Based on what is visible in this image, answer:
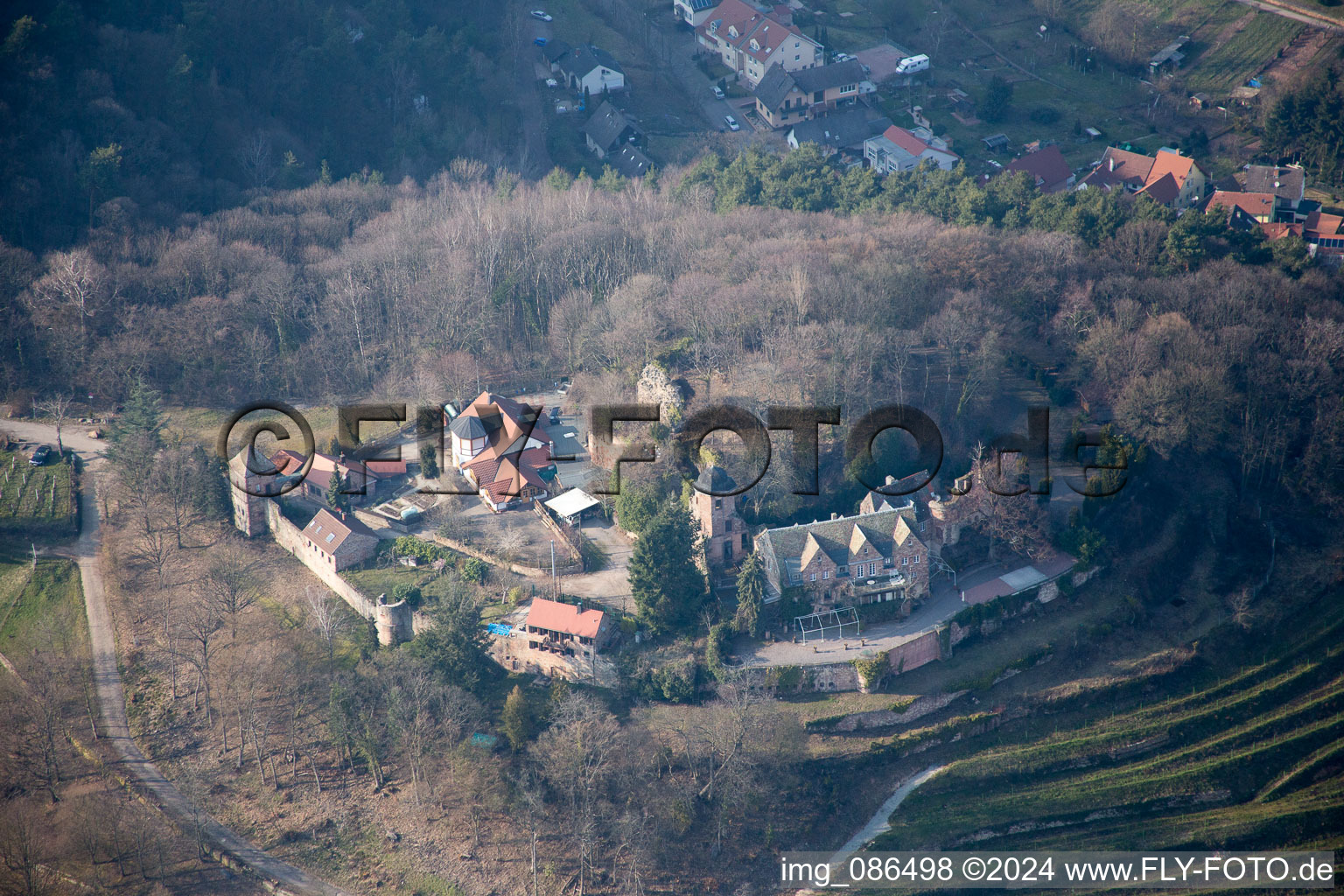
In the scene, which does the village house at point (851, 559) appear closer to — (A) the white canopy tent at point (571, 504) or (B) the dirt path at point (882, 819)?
(B) the dirt path at point (882, 819)

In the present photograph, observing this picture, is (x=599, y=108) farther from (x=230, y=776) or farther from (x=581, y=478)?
(x=230, y=776)

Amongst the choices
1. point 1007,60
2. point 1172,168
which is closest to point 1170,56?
point 1007,60

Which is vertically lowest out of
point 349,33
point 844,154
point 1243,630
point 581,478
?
point 1243,630

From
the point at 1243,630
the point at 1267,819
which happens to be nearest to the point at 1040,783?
the point at 1267,819

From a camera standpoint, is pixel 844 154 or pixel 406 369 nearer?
pixel 406 369

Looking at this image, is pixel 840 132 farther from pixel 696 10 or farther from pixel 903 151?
pixel 696 10

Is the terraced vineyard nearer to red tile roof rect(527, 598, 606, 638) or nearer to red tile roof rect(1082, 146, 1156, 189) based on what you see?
red tile roof rect(527, 598, 606, 638)
